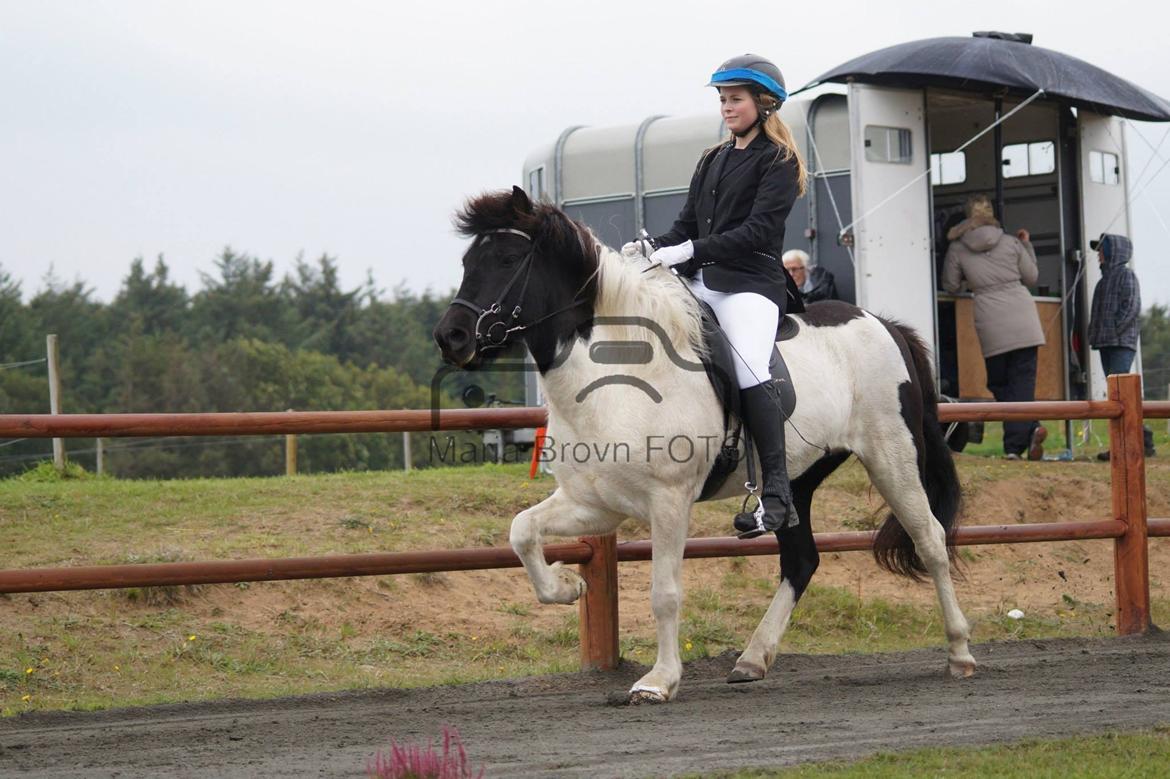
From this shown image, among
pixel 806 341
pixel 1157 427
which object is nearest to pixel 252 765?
pixel 806 341

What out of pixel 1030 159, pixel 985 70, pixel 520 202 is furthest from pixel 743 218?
pixel 1030 159

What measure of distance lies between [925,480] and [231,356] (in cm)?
5969

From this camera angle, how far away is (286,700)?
6.11m

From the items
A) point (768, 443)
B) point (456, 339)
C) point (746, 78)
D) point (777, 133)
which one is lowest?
point (768, 443)

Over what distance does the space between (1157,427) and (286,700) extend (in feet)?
51.4

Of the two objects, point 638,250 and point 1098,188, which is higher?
point 1098,188

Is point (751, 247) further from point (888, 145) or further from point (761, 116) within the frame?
point (888, 145)

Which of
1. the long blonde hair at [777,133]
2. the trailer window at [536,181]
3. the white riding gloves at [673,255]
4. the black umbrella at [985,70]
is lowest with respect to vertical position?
the white riding gloves at [673,255]

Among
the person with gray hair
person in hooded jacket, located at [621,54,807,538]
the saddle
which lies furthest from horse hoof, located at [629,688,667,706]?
the person with gray hair

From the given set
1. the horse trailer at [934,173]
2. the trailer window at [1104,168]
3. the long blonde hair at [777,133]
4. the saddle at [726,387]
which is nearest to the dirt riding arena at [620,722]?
the saddle at [726,387]

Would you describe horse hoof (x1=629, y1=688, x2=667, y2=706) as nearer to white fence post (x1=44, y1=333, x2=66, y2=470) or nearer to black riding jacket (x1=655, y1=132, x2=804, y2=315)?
black riding jacket (x1=655, y1=132, x2=804, y2=315)

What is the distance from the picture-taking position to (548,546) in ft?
21.1

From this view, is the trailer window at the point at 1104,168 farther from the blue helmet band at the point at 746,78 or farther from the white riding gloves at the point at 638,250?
the white riding gloves at the point at 638,250

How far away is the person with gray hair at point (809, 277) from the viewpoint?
12.1 m
